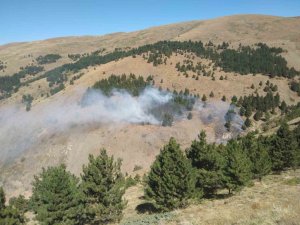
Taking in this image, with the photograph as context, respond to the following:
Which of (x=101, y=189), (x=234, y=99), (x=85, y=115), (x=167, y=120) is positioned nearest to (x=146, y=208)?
(x=101, y=189)

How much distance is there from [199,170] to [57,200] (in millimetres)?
14565

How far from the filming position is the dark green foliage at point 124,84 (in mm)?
117438

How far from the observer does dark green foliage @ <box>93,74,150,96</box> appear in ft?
385

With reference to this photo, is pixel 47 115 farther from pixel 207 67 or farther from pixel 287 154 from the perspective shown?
pixel 287 154

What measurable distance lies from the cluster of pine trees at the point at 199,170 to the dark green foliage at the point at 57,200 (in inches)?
298

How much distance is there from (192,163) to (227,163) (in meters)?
3.78

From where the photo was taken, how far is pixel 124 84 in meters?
120

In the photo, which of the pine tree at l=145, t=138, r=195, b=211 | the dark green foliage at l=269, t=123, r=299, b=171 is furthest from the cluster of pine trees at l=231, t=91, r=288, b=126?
the pine tree at l=145, t=138, r=195, b=211

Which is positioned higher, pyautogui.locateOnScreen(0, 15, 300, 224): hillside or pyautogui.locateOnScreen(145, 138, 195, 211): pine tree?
pyautogui.locateOnScreen(145, 138, 195, 211): pine tree

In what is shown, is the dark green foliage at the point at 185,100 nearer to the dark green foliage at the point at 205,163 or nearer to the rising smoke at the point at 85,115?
the rising smoke at the point at 85,115

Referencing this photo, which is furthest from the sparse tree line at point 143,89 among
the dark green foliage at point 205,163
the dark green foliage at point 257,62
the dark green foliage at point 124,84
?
the dark green foliage at point 205,163

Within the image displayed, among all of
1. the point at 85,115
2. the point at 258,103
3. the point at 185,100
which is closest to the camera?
the point at 258,103

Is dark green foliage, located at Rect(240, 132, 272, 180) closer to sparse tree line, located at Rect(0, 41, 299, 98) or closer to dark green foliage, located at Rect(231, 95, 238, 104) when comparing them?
dark green foliage, located at Rect(231, 95, 238, 104)

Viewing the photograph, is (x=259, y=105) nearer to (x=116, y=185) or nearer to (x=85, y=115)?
→ (x=85, y=115)
